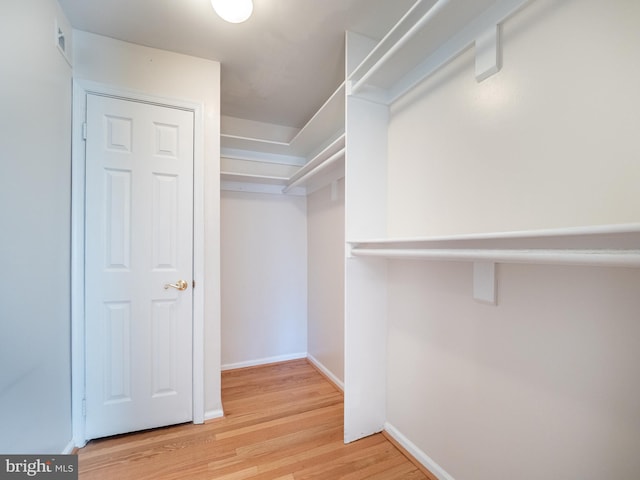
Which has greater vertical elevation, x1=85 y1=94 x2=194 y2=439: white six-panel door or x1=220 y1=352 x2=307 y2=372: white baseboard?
x1=85 y1=94 x2=194 y2=439: white six-panel door

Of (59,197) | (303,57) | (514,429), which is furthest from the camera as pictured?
(303,57)

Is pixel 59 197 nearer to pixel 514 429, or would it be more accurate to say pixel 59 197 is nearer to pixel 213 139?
pixel 213 139

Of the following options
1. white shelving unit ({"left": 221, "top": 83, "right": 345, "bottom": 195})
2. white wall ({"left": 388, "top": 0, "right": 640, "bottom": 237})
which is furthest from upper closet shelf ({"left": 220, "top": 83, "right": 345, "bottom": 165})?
white wall ({"left": 388, "top": 0, "right": 640, "bottom": 237})

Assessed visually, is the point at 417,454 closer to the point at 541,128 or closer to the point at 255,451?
the point at 255,451

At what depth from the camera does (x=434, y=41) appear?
1287 millimetres

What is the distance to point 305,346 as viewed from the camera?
10.0 ft

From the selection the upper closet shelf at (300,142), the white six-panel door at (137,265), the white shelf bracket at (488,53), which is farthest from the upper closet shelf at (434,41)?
the white six-panel door at (137,265)

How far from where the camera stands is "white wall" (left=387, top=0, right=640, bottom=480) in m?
0.79

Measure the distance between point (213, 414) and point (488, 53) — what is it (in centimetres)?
266

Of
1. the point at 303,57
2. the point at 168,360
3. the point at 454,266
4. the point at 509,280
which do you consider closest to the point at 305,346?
the point at 168,360

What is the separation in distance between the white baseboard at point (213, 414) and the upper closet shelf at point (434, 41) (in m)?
2.38

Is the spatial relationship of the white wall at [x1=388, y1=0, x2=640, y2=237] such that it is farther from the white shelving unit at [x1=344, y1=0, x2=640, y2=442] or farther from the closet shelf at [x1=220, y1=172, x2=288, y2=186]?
the closet shelf at [x1=220, y1=172, x2=288, y2=186]

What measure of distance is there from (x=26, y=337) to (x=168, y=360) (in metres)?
0.79

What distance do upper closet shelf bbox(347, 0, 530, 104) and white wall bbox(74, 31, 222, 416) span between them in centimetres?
107
